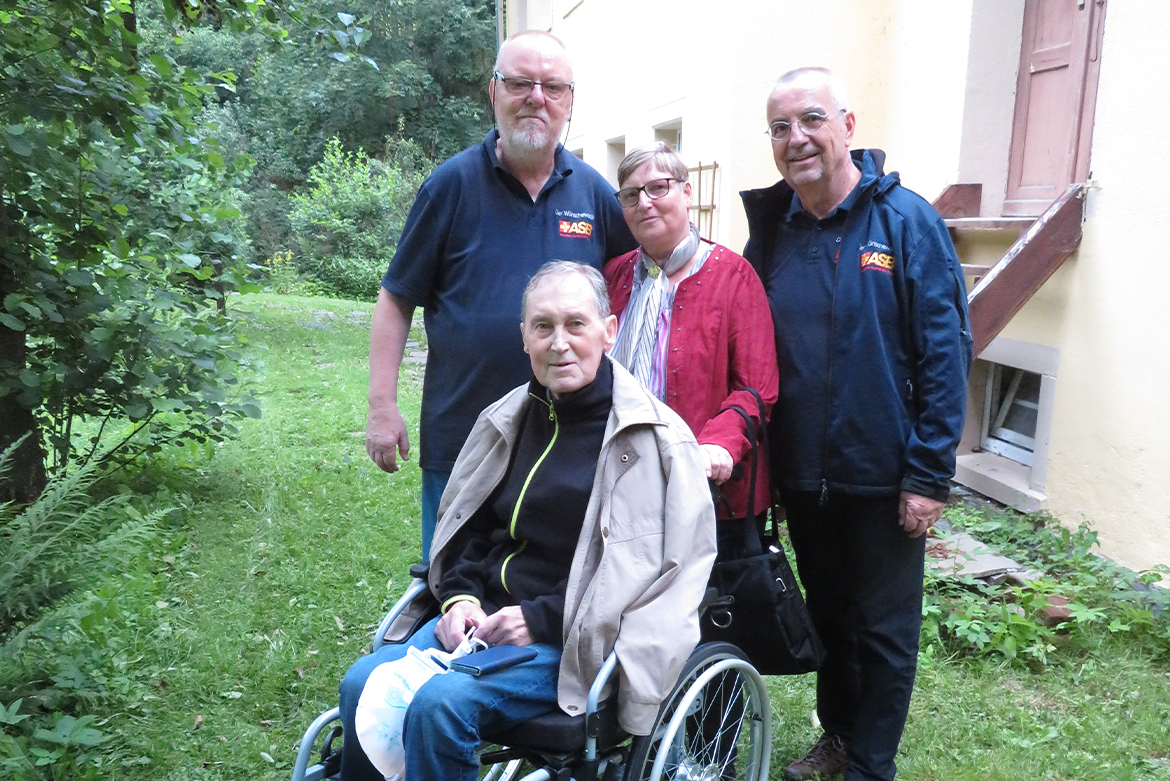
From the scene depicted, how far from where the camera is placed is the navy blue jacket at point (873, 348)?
2.35 meters

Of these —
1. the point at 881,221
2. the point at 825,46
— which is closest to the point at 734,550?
the point at 881,221

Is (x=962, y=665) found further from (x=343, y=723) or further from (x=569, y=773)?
(x=343, y=723)

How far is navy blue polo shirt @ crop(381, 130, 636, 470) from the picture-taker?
2.70m

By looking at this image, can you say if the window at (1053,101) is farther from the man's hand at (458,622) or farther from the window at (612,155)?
the window at (612,155)

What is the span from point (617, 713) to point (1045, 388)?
345 cm

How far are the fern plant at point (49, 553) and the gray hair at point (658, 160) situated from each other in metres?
1.91

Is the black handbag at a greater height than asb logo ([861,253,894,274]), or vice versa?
asb logo ([861,253,894,274])

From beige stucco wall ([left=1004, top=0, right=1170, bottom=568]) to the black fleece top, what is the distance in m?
2.90

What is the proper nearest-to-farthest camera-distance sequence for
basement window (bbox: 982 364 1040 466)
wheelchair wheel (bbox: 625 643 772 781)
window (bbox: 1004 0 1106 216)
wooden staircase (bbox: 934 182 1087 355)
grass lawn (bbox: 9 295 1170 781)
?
wheelchair wheel (bbox: 625 643 772 781), grass lawn (bbox: 9 295 1170 781), wooden staircase (bbox: 934 182 1087 355), window (bbox: 1004 0 1106 216), basement window (bbox: 982 364 1040 466)

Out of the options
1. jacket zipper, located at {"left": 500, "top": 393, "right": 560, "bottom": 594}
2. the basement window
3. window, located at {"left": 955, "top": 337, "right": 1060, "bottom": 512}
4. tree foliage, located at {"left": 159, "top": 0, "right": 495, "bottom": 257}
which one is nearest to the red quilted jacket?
jacket zipper, located at {"left": 500, "top": 393, "right": 560, "bottom": 594}

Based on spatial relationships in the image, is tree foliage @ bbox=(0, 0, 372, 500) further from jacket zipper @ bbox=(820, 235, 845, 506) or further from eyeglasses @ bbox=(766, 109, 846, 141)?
jacket zipper @ bbox=(820, 235, 845, 506)

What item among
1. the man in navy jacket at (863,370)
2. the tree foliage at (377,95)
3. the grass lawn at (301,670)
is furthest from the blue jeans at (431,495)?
the tree foliage at (377,95)

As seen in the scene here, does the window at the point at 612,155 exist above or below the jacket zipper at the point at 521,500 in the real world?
above

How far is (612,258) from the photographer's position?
287cm
